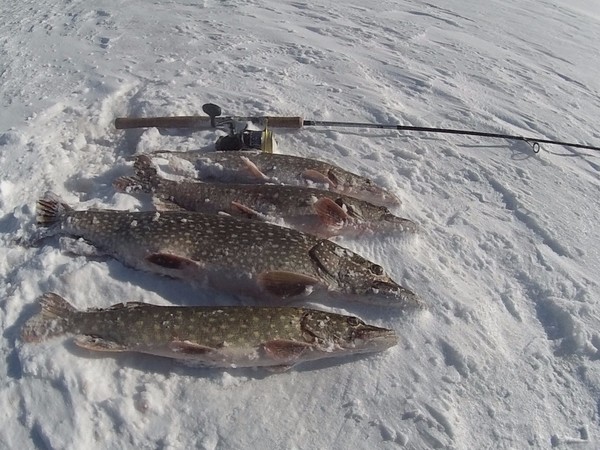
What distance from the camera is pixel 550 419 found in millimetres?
3434

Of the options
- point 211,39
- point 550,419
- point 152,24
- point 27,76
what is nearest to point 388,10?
point 211,39

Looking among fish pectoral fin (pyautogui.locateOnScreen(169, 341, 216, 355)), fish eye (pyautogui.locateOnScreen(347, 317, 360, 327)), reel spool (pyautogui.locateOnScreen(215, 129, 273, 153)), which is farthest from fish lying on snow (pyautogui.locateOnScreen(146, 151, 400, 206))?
fish pectoral fin (pyautogui.locateOnScreen(169, 341, 216, 355))

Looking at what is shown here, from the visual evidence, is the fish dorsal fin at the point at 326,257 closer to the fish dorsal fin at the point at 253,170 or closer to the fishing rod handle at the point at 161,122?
the fish dorsal fin at the point at 253,170

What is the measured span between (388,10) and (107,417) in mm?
8883

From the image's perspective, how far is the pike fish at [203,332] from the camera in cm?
329

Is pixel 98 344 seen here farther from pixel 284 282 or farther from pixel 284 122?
pixel 284 122

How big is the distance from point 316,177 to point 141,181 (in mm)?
1667

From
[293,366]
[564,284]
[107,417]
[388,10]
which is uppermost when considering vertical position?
[388,10]

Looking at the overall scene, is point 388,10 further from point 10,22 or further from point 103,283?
point 103,283

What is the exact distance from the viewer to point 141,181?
473cm

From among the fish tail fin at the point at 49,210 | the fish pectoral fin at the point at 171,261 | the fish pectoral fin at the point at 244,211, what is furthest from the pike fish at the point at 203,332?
the fish pectoral fin at the point at 244,211

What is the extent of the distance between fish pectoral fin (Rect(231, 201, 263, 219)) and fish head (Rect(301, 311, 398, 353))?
1.20 m

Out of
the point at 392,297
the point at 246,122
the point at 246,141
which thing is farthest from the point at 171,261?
the point at 246,122

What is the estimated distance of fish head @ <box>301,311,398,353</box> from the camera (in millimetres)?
3463
